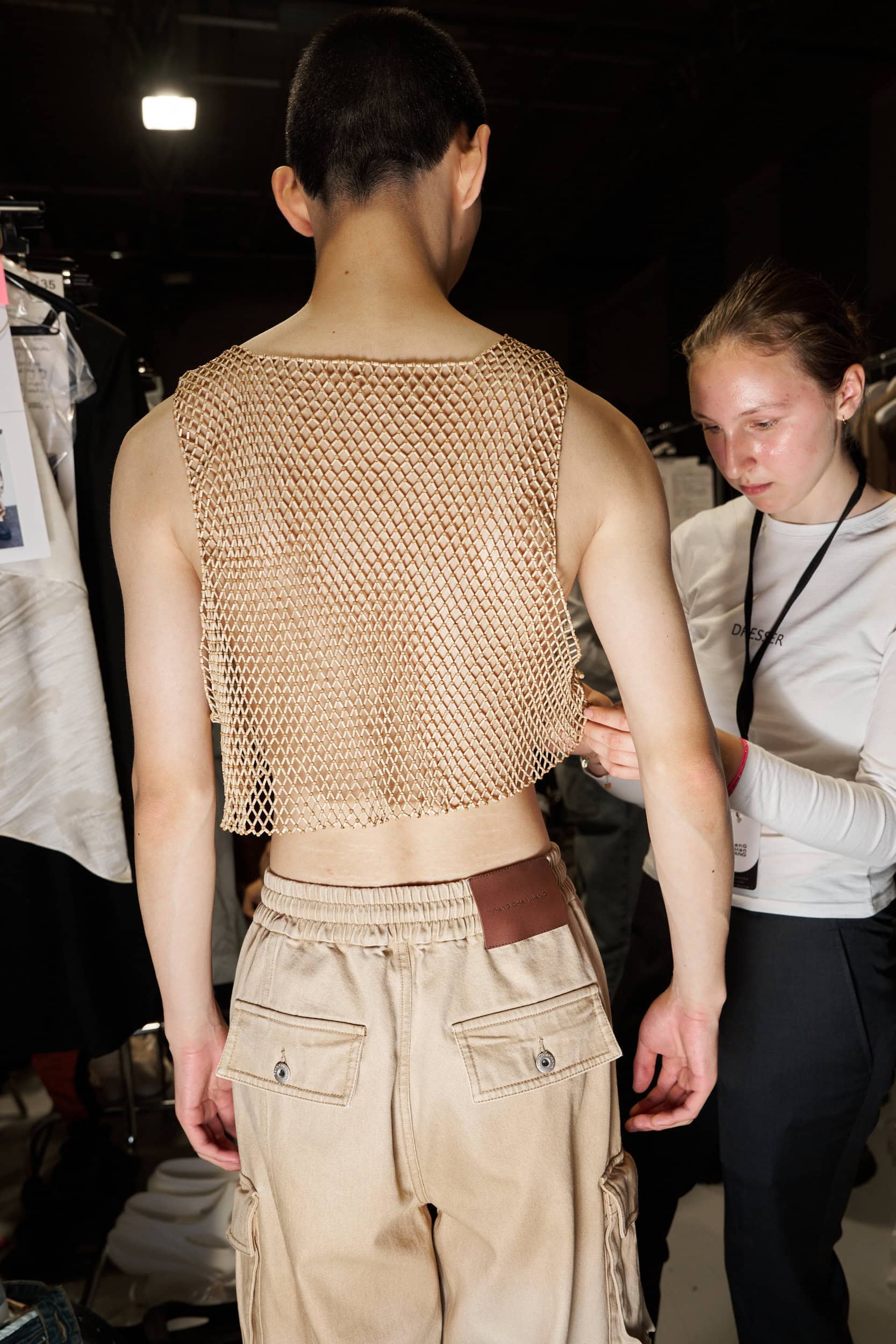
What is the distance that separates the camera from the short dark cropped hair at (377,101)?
0.94 metres

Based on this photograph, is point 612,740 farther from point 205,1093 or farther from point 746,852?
point 205,1093

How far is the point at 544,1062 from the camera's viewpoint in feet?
3.21

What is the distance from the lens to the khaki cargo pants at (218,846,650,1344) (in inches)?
37.7

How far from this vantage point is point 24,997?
177 cm

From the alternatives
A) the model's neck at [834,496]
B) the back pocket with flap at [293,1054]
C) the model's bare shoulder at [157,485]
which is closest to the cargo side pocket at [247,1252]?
the back pocket with flap at [293,1054]

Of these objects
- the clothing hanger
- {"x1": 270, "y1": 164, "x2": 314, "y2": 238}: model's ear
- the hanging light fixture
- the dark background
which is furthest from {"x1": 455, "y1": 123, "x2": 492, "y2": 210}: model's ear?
the hanging light fixture

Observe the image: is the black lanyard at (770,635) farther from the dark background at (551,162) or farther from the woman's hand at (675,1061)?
the dark background at (551,162)

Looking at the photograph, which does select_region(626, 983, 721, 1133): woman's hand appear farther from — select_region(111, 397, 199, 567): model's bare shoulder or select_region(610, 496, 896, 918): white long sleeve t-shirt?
select_region(111, 397, 199, 567): model's bare shoulder

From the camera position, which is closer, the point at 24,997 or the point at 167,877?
the point at 167,877

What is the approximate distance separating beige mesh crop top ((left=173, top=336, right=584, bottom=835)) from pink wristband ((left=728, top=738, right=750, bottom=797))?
455 mm

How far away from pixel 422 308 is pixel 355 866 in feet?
1.81

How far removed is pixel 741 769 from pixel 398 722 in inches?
22.1

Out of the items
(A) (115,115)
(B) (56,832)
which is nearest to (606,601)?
(B) (56,832)

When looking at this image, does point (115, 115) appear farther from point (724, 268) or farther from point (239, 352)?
point (239, 352)
